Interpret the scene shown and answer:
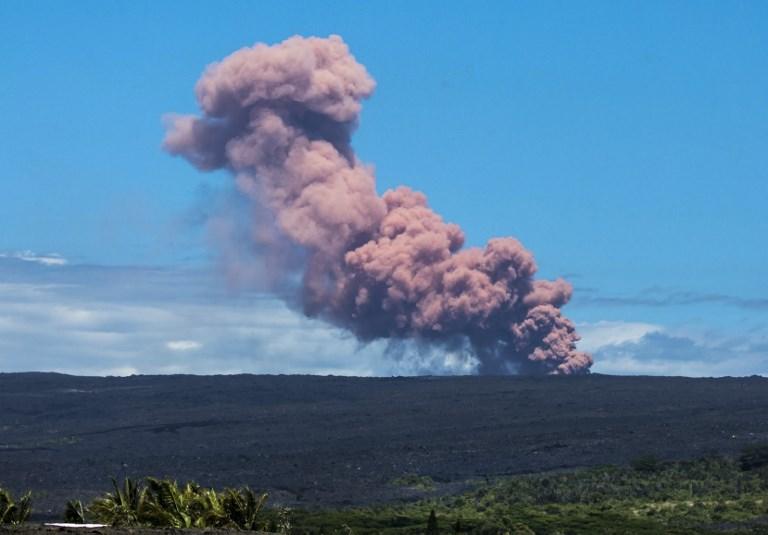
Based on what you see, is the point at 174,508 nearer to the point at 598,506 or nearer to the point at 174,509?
the point at 174,509

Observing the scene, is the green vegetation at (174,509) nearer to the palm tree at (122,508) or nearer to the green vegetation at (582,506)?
the palm tree at (122,508)

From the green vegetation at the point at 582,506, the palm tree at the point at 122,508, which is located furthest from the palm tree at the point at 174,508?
the green vegetation at the point at 582,506

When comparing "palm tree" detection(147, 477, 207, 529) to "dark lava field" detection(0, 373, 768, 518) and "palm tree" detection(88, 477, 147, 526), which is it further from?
"dark lava field" detection(0, 373, 768, 518)

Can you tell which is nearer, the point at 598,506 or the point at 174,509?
the point at 174,509

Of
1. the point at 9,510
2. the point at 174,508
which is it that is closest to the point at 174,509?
the point at 174,508

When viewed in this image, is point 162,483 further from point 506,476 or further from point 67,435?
point 67,435

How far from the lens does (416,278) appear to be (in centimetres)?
14862

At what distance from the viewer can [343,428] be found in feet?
415

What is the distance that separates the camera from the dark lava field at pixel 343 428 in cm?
9712

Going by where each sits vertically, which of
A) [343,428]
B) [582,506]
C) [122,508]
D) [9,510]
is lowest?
[9,510]

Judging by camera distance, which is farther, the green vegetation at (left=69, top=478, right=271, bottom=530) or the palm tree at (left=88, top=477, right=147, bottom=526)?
the palm tree at (left=88, top=477, right=147, bottom=526)

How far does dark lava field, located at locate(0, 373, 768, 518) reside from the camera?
97.1 metres

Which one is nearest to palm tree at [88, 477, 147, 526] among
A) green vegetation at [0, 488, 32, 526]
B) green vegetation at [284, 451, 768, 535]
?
green vegetation at [0, 488, 32, 526]

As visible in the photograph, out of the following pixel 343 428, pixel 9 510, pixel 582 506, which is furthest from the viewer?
pixel 343 428
